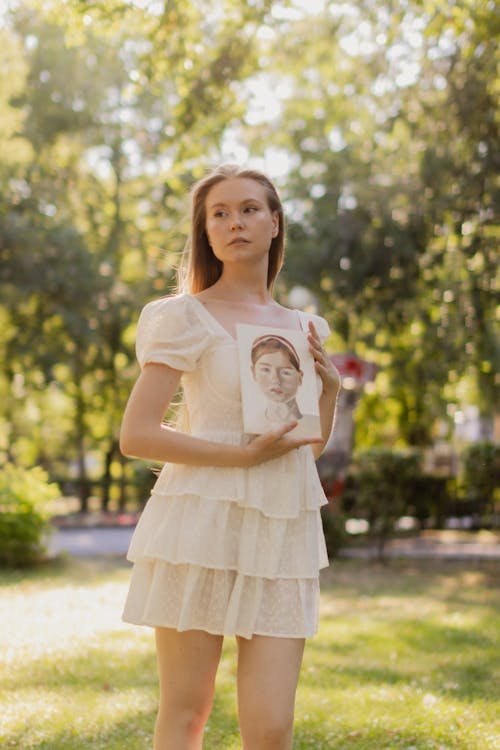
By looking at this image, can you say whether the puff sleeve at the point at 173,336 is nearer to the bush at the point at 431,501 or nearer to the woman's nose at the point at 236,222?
the woman's nose at the point at 236,222

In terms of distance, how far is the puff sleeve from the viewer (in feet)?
8.81

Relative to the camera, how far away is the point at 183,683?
2631 mm

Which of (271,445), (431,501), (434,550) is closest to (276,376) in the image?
(271,445)

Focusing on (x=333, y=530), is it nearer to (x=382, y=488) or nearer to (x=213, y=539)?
(x=382, y=488)

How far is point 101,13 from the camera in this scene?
7684 millimetres

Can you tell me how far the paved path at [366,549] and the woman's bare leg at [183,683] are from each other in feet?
32.6

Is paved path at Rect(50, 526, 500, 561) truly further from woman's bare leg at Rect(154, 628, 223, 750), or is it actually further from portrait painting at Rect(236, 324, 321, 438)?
portrait painting at Rect(236, 324, 321, 438)

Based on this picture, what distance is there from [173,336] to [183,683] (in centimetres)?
97

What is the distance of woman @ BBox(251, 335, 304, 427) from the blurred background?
78 centimetres

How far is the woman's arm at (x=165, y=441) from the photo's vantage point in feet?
8.61

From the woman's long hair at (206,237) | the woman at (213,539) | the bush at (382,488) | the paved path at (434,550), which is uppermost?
the woman's long hair at (206,237)

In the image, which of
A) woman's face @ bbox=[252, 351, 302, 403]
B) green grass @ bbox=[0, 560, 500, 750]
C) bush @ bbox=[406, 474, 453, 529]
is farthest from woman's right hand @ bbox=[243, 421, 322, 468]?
bush @ bbox=[406, 474, 453, 529]

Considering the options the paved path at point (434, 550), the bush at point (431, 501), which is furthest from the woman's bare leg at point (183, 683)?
the bush at point (431, 501)

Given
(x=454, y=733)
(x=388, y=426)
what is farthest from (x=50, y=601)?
(x=388, y=426)
